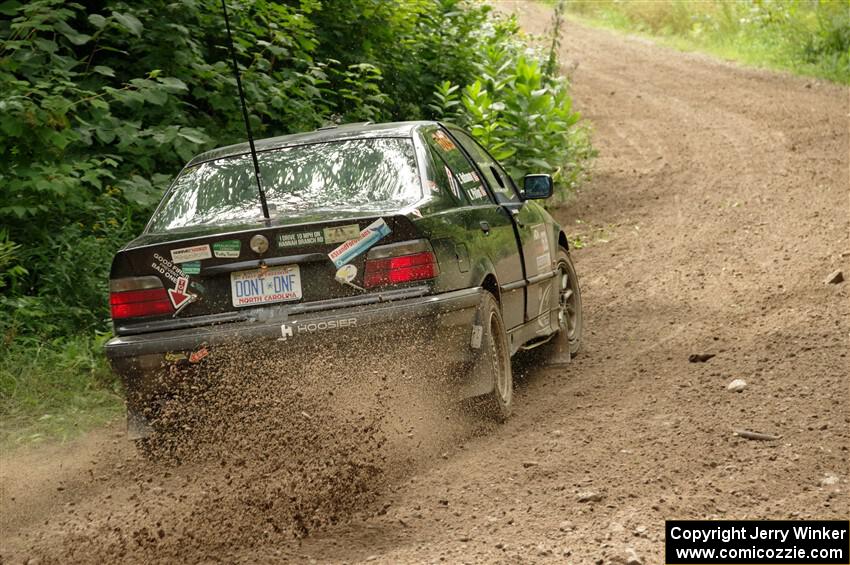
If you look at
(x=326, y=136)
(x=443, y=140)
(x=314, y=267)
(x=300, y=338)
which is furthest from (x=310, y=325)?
(x=443, y=140)

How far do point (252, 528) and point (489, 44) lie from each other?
455 inches

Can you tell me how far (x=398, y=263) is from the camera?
5.28 metres

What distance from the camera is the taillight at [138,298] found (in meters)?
5.42

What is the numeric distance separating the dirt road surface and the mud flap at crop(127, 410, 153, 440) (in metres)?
0.22

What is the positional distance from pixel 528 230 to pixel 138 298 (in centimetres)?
253

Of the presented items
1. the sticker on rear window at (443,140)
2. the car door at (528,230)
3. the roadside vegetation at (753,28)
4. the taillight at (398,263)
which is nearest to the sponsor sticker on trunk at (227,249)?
the taillight at (398,263)

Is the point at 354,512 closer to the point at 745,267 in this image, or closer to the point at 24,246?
the point at 24,246

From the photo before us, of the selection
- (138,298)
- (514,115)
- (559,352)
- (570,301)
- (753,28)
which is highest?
(138,298)

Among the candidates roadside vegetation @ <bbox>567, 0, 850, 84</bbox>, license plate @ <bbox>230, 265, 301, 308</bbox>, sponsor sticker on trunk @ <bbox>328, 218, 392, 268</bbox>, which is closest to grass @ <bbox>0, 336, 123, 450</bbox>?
license plate @ <bbox>230, 265, 301, 308</bbox>

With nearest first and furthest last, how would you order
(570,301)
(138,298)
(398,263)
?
(398,263) → (138,298) → (570,301)

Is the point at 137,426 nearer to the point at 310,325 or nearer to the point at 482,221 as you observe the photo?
the point at 310,325

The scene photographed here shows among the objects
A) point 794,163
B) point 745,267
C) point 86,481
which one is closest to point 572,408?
point 86,481

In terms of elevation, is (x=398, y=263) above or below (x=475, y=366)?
above

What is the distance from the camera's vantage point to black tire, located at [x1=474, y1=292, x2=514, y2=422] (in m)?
5.57
